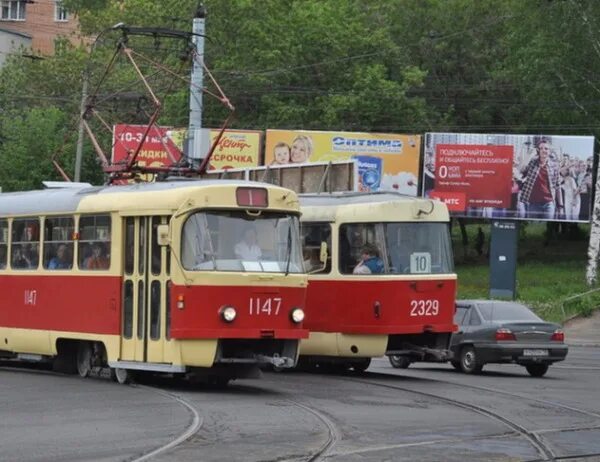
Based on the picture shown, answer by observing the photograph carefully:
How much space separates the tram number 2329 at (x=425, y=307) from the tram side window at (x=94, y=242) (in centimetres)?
497

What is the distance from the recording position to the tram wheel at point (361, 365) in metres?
24.1

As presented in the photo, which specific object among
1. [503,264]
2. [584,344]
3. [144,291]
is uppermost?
[144,291]

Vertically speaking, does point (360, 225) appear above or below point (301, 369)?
above

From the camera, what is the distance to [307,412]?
54.5 ft

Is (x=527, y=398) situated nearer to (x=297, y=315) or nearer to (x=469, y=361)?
(x=297, y=315)

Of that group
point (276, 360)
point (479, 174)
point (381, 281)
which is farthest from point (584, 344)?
point (276, 360)

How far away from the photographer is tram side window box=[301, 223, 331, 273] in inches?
920

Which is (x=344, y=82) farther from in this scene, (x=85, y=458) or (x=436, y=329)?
(x=85, y=458)

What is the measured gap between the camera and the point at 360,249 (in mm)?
23062

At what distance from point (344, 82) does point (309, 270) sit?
44.7m

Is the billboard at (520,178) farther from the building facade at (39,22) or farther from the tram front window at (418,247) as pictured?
the building facade at (39,22)

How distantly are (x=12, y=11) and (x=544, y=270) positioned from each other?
6167cm

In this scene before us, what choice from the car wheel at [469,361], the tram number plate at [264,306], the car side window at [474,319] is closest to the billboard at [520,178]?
the car side window at [474,319]

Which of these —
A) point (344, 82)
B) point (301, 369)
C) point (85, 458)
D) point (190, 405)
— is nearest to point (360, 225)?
point (301, 369)
